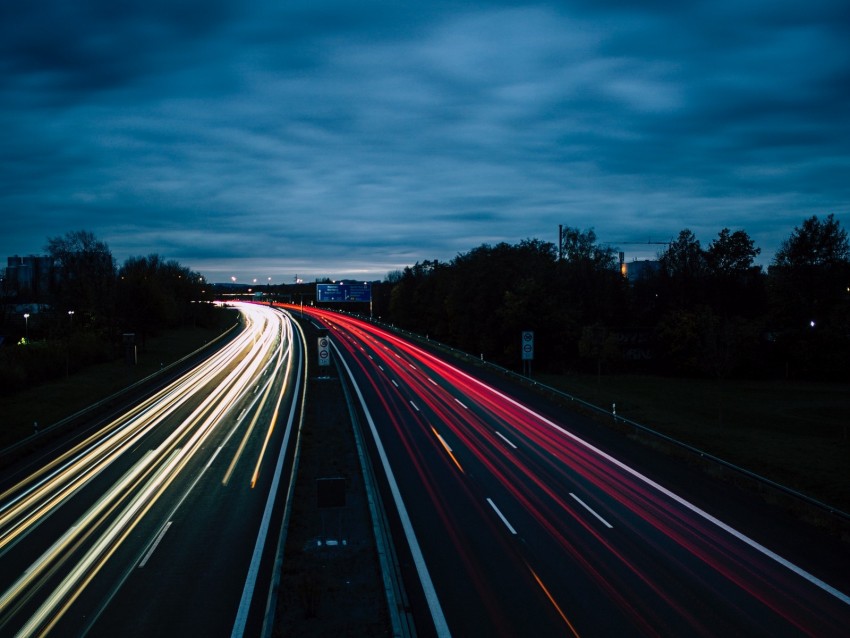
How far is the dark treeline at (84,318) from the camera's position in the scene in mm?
45281

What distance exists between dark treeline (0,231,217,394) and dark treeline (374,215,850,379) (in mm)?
37369

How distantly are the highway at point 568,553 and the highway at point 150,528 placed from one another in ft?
12.2

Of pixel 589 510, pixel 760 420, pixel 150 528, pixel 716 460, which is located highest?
pixel 716 460

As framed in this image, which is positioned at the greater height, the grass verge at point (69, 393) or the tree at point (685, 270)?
the tree at point (685, 270)

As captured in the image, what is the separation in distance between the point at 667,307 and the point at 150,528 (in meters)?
67.9

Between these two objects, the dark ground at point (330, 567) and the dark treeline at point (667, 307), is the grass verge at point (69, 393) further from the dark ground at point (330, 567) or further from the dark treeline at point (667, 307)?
the dark treeline at point (667, 307)

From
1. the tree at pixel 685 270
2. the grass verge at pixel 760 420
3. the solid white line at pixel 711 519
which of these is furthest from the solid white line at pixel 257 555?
the tree at pixel 685 270

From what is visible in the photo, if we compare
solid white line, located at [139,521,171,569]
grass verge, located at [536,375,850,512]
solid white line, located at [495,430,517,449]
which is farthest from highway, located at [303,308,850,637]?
solid white line, located at [139,521,171,569]

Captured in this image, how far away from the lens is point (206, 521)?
16.8 metres

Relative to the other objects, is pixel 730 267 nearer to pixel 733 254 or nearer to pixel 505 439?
pixel 733 254

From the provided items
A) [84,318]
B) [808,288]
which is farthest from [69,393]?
[808,288]

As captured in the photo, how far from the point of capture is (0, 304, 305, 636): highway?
11625 millimetres

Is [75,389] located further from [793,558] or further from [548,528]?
[793,558]

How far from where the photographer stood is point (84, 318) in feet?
214
